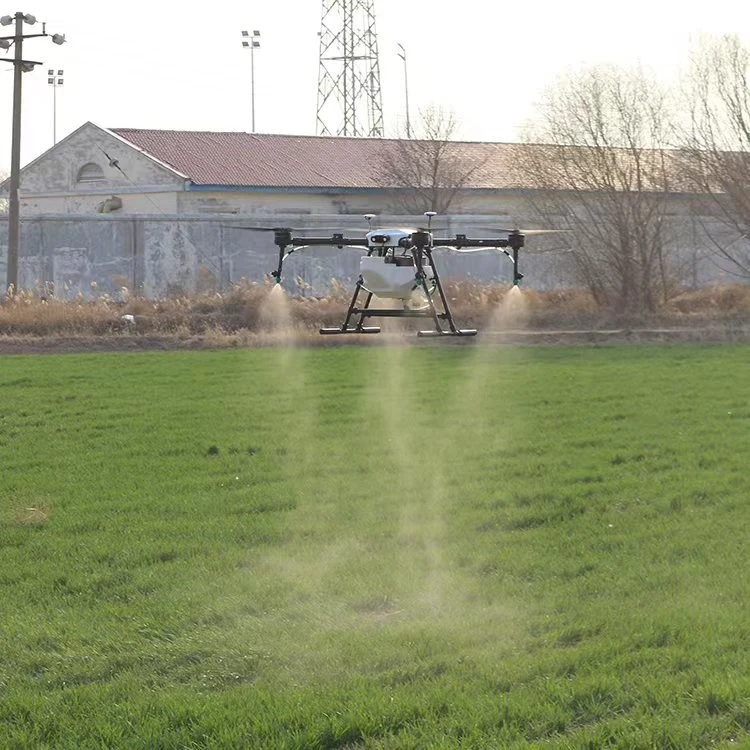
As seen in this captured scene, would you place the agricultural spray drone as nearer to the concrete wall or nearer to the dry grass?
the dry grass

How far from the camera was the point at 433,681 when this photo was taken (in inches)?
444

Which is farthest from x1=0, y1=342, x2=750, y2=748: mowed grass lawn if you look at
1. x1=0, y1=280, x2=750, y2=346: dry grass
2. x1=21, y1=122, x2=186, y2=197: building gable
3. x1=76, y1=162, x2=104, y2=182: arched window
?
x1=76, y1=162, x2=104, y2=182: arched window

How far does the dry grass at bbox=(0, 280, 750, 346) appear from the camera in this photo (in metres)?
34.0

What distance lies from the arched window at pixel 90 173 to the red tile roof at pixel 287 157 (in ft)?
6.70

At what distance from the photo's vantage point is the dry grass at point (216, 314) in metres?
34.0

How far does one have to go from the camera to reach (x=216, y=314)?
3612 cm

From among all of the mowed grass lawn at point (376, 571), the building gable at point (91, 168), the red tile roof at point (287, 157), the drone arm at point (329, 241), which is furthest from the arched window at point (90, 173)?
the drone arm at point (329, 241)

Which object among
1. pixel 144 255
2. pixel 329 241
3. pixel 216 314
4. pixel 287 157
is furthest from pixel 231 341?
pixel 287 157

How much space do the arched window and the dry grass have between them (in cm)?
2006

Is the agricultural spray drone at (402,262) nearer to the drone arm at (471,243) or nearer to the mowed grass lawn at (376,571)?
the drone arm at (471,243)

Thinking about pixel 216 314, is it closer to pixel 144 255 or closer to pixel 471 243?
pixel 144 255

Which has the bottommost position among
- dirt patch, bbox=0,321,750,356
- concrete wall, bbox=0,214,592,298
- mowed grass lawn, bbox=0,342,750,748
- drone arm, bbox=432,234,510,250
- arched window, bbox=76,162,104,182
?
mowed grass lawn, bbox=0,342,750,748

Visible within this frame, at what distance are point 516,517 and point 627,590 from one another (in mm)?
3460

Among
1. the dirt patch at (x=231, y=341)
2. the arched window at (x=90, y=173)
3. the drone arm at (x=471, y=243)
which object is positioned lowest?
the dirt patch at (x=231, y=341)
